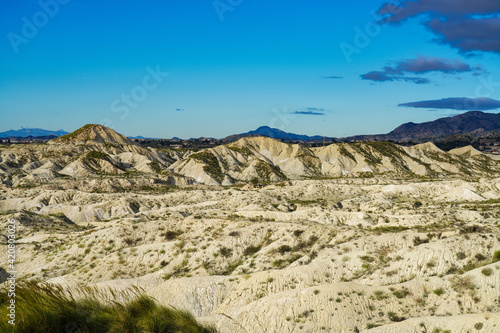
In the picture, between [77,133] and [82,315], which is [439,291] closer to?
[82,315]

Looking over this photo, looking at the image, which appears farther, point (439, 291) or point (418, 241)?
point (418, 241)

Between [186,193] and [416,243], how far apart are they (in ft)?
193

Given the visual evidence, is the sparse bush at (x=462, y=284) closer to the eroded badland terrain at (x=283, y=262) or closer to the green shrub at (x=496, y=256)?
the eroded badland terrain at (x=283, y=262)

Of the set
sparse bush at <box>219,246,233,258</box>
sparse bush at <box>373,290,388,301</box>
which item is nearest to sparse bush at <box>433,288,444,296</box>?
sparse bush at <box>373,290,388,301</box>

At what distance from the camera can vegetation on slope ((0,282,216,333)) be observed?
8.11m

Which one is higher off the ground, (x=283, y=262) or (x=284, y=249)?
(x=284, y=249)

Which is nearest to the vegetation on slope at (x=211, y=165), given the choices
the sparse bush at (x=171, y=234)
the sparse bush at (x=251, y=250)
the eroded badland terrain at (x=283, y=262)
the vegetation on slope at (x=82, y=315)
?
the eroded badland terrain at (x=283, y=262)

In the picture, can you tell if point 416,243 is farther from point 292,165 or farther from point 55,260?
point 292,165

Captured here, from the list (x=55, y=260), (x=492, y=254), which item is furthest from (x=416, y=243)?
(x=55, y=260)

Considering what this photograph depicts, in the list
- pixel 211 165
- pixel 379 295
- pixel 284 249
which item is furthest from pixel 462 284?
pixel 211 165

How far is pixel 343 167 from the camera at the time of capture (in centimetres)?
15300

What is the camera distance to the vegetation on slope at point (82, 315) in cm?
811

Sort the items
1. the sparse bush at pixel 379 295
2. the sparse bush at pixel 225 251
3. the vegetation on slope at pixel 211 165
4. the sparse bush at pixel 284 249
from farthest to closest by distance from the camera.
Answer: the vegetation on slope at pixel 211 165 → the sparse bush at pixel 225 251 → the sparse bush at pixel 284 249 → the sparse bush at pixel 379 295

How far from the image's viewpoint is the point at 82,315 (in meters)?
8.98
